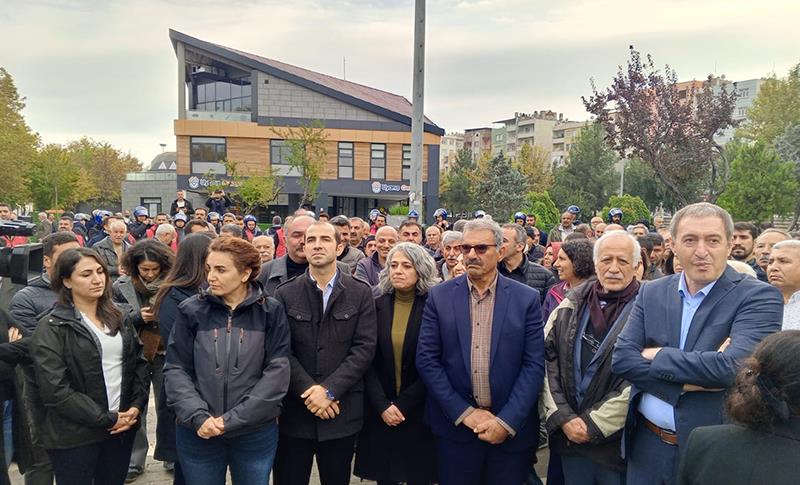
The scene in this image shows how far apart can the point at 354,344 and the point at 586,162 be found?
4586cm

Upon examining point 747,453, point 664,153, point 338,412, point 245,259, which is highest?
point 664,153

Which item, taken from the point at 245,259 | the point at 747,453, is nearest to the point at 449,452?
the point at 245,259

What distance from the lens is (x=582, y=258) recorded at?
429 cm

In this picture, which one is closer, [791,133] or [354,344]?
[354,344]

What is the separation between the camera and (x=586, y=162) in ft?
151

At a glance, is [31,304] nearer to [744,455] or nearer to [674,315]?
[674,315]

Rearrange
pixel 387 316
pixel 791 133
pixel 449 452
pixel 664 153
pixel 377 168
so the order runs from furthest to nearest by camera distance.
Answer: pixel 377 168 < pixel 791 133 < pixel 664 153 < pixel 387 316 < pixel 449 452

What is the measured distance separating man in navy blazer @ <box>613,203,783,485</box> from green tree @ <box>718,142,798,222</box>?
2105 cm

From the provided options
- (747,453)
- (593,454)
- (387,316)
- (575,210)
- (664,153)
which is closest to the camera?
(747,453)

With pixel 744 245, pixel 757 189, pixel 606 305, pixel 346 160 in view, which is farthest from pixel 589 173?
pixel 606 305

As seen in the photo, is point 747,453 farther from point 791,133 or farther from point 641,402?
point 791,133

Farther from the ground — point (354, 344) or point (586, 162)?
point (586, 162)

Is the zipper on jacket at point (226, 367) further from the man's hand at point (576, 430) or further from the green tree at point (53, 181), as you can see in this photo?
the green tree at point (53, 181)

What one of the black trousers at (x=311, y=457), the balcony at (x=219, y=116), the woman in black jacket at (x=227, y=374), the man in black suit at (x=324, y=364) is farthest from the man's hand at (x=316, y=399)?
the balcony at (x=219, y=116)
